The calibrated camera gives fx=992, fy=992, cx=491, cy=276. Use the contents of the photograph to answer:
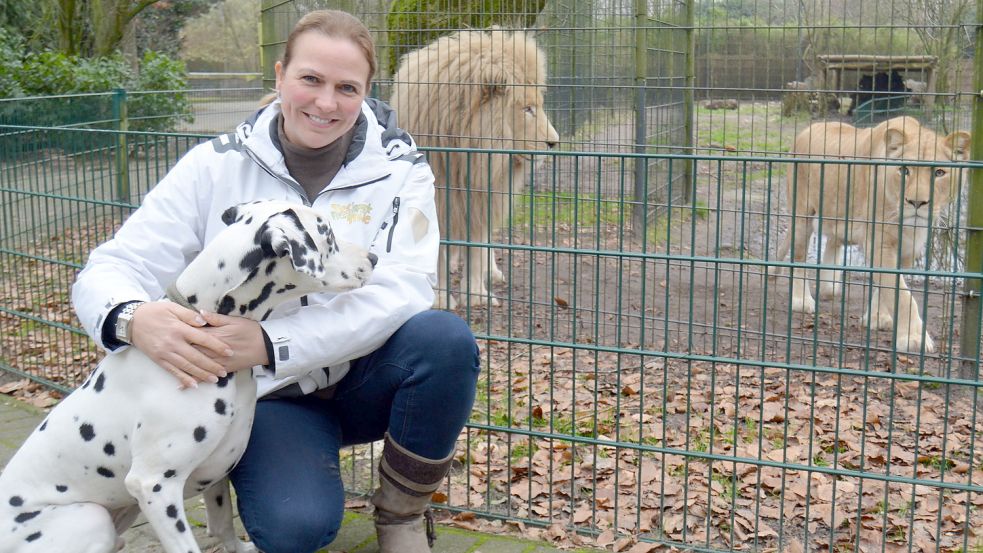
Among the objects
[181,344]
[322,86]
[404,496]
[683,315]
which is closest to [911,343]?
[683,315]

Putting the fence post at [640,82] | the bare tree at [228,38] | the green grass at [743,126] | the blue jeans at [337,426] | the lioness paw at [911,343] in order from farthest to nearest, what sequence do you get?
the bare tree at [228,38] → the fence post at [640,82] → the green grass at [743,126] → the lioness paw at [911,343] → the blue jeans at [337,426]

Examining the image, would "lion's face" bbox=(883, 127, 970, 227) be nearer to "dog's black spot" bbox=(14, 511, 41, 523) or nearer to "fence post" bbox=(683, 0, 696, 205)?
"fence post" bbox=(683, 0, 696, 205)

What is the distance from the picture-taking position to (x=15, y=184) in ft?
17.7

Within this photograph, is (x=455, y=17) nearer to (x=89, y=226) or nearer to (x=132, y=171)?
(x=132, y=171)

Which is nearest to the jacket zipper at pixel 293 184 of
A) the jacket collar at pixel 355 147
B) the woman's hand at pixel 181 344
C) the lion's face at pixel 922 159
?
the jacket collar at pixel 355 147

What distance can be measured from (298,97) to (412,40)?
609 centimetres

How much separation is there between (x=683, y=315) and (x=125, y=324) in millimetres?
5004

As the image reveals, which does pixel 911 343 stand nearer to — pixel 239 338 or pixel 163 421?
pixel 239 338

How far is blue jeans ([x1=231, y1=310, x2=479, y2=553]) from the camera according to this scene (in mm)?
2771

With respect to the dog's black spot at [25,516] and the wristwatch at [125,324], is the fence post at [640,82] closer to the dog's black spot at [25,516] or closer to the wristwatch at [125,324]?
the wristwatch at [125,324]

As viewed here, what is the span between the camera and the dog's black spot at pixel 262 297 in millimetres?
2635

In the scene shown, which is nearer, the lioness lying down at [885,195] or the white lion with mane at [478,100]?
the lioness lying down at [885,195]

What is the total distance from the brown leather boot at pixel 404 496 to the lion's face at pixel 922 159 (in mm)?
3756

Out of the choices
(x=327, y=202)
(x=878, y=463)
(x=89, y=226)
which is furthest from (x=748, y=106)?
(x=327, y=202)
